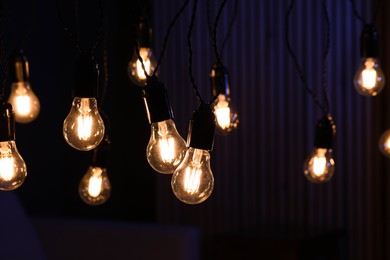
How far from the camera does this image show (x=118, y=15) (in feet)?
16.5

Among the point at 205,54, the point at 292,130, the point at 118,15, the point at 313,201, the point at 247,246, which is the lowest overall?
the point at 247,246

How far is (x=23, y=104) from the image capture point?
2.22 metres

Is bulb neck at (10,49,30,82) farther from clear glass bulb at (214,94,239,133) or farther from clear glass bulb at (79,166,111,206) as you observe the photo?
clear glass bulb at (214,94,239,133)

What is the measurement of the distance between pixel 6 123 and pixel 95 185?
2.11 ft

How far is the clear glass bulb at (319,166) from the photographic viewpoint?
2205mm

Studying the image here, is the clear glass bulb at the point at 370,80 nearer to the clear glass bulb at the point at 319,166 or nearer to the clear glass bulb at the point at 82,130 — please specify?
the clear glass bulb at the point at 319,166

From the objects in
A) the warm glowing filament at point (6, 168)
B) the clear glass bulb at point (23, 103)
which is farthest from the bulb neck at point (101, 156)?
the warm glowing filament at point (6, 168)

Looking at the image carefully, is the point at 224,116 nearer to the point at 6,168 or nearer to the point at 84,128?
the point at 84,128

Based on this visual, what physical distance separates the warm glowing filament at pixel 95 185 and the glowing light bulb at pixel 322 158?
627 millimetres

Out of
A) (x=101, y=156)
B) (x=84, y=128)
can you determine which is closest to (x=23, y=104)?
(x=101, y=156)

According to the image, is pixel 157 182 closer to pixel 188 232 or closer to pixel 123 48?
pixel 123 48

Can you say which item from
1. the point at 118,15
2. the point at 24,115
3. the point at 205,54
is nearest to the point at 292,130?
the point at 205,54

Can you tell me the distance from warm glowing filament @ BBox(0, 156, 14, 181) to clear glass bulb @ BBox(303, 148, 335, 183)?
3.18 feet

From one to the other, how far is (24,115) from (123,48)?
2.82 metres
